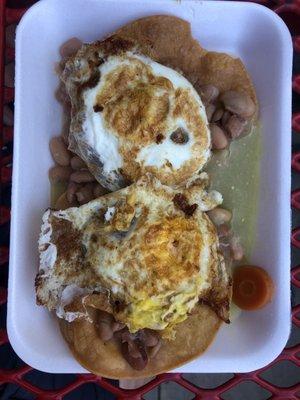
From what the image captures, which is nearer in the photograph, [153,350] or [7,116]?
[153,350]

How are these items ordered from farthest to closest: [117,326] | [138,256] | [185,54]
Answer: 1. [185,54]
2. [117,326]
3. [138,256]

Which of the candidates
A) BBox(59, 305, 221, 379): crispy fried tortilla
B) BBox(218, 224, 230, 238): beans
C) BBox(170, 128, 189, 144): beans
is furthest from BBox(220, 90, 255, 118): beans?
BBox(59, 305, 221, 379): crispy fried tortilla

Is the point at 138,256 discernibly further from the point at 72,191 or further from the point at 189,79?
the point at 189,79

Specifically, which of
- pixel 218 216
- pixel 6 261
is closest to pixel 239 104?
pixel 218 216

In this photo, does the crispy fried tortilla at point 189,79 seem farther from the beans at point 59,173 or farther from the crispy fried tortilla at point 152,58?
the beans at point 59,173

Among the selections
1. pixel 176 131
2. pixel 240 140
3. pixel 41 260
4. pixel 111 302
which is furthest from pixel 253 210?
pixel 41 260

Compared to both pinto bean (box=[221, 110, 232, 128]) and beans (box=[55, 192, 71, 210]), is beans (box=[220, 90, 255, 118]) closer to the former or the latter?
pinto bean (box=[221, 110, 232, 128])

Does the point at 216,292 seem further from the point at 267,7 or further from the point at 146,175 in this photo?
the point at 267,7
